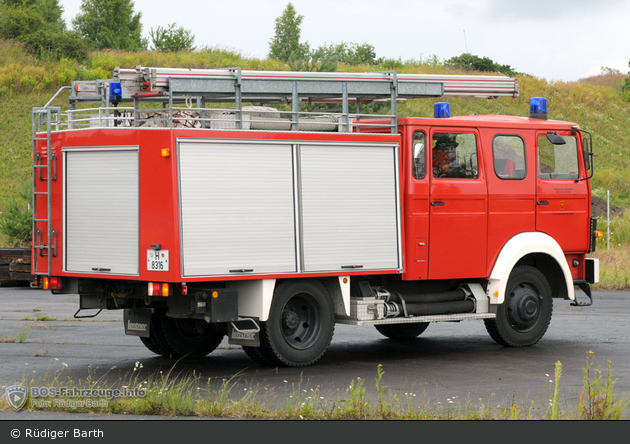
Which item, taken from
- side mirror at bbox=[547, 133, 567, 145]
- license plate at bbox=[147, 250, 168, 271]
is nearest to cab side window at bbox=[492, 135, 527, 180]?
side mirror at bbox=[547, 133, 567, 145]

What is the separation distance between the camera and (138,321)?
35.7 ft

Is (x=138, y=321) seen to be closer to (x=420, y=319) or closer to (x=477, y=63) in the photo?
(x=420, y=319)

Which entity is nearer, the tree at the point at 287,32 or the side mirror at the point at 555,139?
the side mirror at the point at 555,139

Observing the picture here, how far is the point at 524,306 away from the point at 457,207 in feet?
6.06

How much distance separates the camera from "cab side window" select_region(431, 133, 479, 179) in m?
11.6

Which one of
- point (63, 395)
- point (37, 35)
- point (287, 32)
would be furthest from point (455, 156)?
point (287, 32)

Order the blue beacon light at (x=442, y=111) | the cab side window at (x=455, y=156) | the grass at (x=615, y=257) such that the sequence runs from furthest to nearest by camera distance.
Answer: the grass at (x=615, y=257) < the blue beacon light at (x=442, y=111) < the cab side window at (x=455, y=156)

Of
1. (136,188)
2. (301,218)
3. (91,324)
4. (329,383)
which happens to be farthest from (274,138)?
(91,324)

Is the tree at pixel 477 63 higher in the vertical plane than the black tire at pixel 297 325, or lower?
higher

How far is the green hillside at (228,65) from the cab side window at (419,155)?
96.8 ft

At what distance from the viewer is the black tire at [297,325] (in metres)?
10.1

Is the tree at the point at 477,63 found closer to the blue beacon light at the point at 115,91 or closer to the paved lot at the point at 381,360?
the paved lot at the point at 381,360

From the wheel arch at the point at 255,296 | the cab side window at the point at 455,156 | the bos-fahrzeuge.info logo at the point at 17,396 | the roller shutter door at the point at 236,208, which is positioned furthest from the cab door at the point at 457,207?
the bos-fahrzeuge.info logo at the point at 17,396
